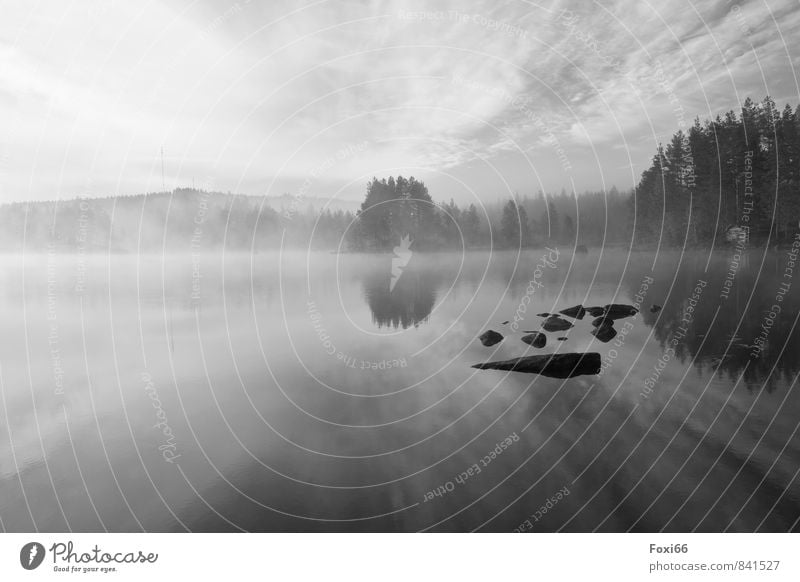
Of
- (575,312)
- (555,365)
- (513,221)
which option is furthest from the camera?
(513,221)

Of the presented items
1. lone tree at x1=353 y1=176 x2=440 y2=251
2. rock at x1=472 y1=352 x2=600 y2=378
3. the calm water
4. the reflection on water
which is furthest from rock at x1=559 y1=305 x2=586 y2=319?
lone tree at x1=353 y1=176 x2=440 y2=251

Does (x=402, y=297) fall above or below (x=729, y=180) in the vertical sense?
below

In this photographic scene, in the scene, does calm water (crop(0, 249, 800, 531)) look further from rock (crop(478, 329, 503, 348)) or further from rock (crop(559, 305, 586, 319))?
rock (crop(559, 305, 586, 319))

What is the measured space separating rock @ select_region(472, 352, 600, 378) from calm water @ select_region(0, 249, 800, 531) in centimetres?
34

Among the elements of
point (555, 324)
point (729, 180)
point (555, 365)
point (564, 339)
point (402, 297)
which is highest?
point (729, 180)

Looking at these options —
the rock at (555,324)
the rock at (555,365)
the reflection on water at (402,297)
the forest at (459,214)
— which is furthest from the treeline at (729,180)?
the reflection on water at (402,297)

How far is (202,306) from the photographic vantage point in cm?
1942

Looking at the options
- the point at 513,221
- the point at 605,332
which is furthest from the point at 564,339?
the point at 513,221

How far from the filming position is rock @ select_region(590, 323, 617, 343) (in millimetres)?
13562

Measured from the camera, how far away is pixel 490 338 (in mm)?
13711

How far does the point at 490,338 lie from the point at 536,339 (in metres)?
1.46

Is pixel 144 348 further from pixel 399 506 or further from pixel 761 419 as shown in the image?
pixel 761 419

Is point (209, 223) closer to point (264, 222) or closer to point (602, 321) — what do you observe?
point (264, 222)
